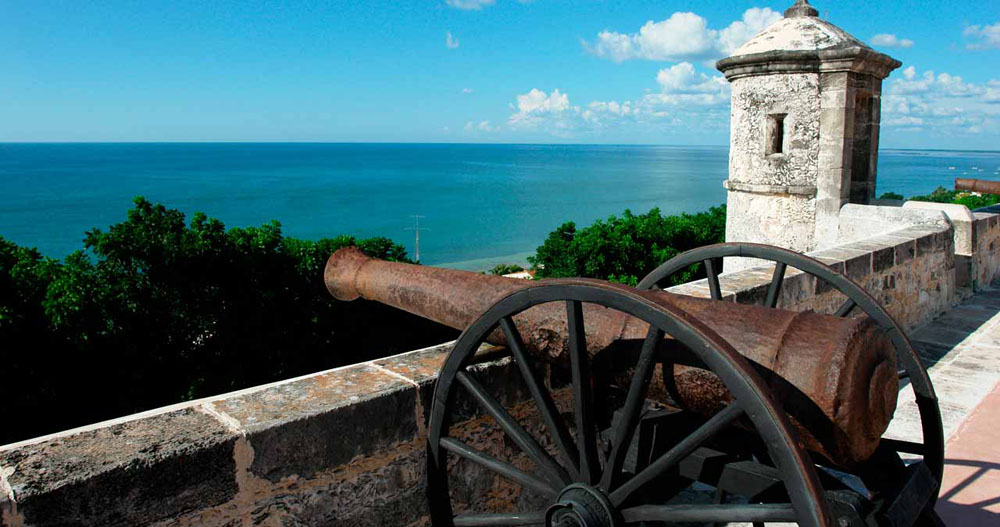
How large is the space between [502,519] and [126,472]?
3.51 ft

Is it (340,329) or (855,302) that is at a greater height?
(855,302)

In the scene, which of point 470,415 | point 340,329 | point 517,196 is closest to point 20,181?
point 517,196

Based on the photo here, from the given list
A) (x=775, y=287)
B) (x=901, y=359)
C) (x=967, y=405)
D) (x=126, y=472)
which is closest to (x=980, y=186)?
(x=967, y=405)

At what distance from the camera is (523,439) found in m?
2.17

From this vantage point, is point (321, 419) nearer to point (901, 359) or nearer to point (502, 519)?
point (502, 519)

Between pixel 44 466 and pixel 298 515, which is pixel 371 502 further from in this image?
pixel 44 466

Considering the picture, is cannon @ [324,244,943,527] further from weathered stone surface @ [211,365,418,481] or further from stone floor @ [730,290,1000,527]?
stone floor @ [730,290,1000,527]

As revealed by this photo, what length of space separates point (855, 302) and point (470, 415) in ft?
4.70

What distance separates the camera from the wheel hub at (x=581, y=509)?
195cm

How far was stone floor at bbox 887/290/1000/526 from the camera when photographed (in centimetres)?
315

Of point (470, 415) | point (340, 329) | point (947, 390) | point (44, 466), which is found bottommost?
point (340, 329)

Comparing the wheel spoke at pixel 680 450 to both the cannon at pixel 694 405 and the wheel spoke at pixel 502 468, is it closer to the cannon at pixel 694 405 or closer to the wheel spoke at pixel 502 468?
the cannon at pixel 694 405

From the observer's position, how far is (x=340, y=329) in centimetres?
1284

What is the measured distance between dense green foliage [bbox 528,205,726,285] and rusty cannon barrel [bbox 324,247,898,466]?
693 inches
